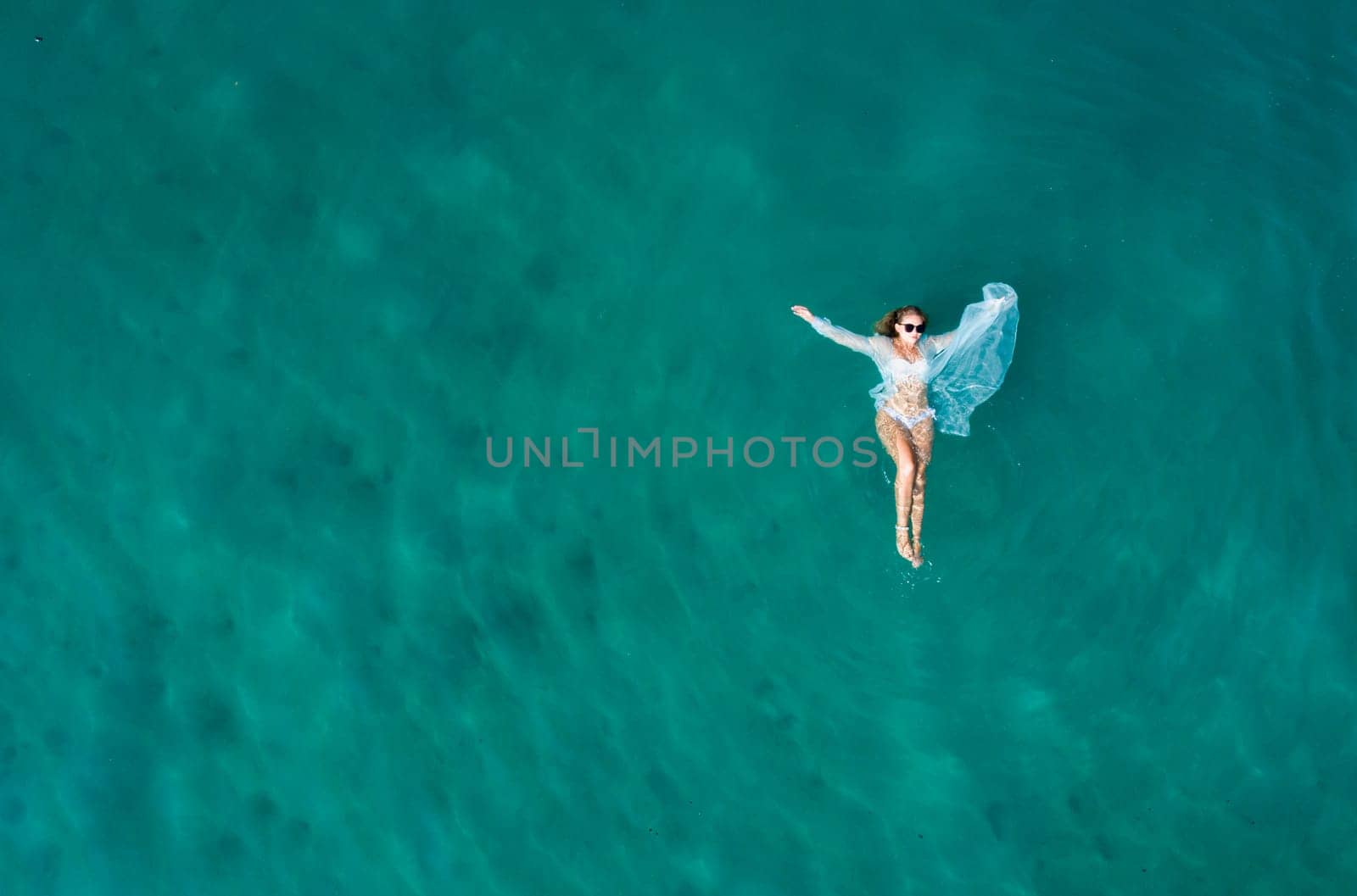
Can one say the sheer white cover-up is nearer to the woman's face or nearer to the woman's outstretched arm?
the woman's outstretched arm

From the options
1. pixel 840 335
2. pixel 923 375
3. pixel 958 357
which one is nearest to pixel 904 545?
pixel 923 375

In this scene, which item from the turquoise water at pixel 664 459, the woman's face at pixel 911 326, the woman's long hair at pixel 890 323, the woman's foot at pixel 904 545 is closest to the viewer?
the woman's face at pixel 911 326

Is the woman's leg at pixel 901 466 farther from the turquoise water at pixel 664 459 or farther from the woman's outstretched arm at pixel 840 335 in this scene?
the woman's outstretched arm at pixel 840 335

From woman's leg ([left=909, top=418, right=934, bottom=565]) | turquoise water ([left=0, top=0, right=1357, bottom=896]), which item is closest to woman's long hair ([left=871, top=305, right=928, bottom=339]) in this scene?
turquoise water ([left=0, top=0, right=1357, bottom=896])

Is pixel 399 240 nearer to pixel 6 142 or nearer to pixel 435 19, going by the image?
pixel 435 19

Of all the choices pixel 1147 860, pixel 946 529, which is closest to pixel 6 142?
pixel 946 529

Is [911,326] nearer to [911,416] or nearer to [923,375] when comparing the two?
[923,375]

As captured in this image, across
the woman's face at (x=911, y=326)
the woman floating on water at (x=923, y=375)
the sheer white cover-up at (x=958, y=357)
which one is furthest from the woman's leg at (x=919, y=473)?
the woman's face at (x=911, y=326)
